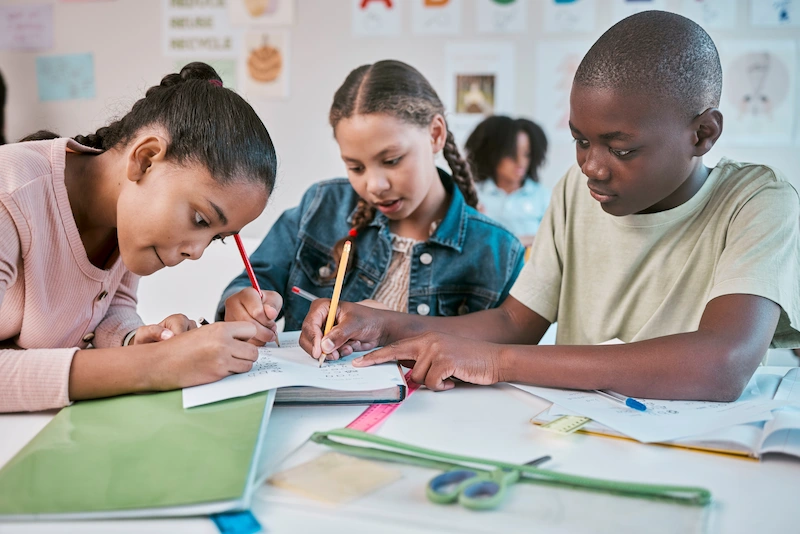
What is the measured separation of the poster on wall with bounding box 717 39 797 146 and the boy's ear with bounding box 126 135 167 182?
253 cm

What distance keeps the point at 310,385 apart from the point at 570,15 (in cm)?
258

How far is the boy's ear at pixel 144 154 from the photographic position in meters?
0.91

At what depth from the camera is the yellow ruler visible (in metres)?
0.72

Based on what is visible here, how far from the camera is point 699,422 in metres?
0.73

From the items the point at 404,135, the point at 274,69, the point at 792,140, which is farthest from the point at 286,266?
the point at 792,140

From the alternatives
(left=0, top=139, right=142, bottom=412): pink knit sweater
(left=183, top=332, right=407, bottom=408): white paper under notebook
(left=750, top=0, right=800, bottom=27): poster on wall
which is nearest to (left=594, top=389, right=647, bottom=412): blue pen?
(left=183, top=332, right=407, bottom=408): white paper under notebook

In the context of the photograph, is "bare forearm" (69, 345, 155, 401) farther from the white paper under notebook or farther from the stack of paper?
the stack of paper

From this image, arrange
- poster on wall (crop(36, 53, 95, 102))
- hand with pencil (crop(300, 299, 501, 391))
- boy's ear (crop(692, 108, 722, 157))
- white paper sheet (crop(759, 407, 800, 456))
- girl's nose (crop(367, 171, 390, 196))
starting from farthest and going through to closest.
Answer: poster on wall (crop(36, 53, 95, 102)) < girl's nose (crop(367, 171, 390, 196)) < boy's ear (crop(692, 108, 722, 157)) < hand with pencil (crop(300, 299, 501, 391)) < white paper sheet (crop(759, 407, 800, 456))

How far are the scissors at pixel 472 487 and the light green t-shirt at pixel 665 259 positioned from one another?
497mm

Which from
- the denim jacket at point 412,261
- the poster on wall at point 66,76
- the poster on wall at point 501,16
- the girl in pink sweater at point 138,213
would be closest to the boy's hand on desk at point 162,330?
the girl in pink sweater at point 138,213

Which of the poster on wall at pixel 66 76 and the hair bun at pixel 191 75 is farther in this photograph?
the poster on wall at pixel 66 76

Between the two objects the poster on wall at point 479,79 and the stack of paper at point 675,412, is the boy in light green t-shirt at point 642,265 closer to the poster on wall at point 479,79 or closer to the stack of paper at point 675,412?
the stack of paper at point 675,412

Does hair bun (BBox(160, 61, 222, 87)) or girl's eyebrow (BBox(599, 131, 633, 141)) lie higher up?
hair bun (BBox(160, 61, 222, 87))

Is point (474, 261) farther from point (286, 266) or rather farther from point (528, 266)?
point (286, 266)
